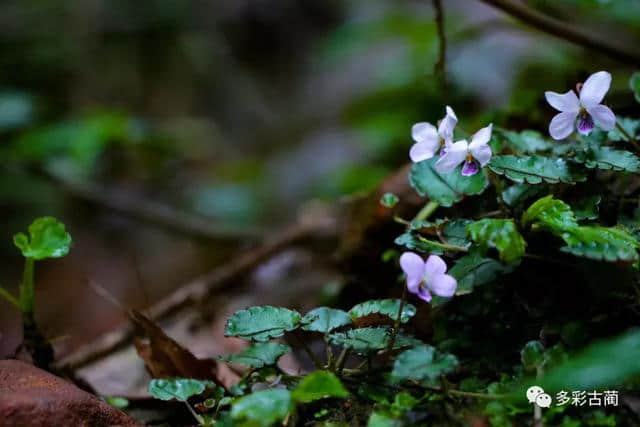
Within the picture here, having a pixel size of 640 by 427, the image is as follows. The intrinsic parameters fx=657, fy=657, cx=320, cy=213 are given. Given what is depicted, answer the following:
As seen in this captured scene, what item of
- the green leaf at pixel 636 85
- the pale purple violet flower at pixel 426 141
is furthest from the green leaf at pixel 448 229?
the green leaf at pixel 636 85

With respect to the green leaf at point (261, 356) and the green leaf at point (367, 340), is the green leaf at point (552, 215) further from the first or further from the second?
the green leaf at point (261, 356)

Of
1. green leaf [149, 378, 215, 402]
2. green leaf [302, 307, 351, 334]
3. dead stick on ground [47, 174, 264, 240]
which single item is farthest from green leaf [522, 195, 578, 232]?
dead stick on ground [47, 174, 264, 240]

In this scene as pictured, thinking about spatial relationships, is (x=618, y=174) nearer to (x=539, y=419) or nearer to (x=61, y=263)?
(x=539, y=419)

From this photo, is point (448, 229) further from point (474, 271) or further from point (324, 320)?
point (324, 320)

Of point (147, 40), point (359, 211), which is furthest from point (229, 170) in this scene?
point (359, 211)

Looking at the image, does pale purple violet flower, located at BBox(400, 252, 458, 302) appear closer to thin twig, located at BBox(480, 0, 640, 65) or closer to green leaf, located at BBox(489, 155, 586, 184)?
green leaf, located at BBox(489, 155, 586, 184)

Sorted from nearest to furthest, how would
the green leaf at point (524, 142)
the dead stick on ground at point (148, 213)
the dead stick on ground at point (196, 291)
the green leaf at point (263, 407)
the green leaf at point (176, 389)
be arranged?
1. the green leaf at point (263, 407)
2. the green leaf at point (176, 389)
3. the green leaf at point (524, 142)
4. the dead stick on ground at point (196, 291)
5. the dead stick on ground at point (148, 213)

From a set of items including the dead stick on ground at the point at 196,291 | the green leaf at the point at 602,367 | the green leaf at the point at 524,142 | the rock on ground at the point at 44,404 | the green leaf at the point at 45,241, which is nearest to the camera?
the green leaf at the point at 602,367
